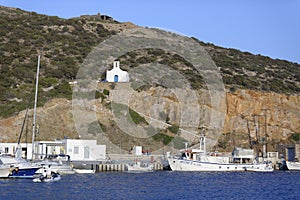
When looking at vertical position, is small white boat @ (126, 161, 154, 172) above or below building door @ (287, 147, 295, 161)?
below

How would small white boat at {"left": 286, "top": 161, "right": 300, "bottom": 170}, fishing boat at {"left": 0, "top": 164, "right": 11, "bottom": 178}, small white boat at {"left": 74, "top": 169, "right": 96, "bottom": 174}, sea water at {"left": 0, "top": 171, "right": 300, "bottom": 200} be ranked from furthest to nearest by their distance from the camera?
small white boat at {"left": 286, "top": 161, "right": 300, "bottom": 170}
small white boat at {"left": 74, "top": 169, "right": 96, "bottom": 174}
fishing boat at {"left": 0, "top": 164, "right": 11, "bottom": 178}
sea water at {"left": 0, "top": 171, "right": 300, "bottom": 200}

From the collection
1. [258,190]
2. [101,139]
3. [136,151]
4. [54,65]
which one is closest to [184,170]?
[136,151]

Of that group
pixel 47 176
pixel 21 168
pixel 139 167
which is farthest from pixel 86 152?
pixel 47 176

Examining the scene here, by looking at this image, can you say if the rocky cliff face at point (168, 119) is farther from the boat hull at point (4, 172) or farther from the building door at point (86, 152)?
the boat hull at point (4, 172)

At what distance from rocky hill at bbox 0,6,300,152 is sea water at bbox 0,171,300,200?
1555 cm

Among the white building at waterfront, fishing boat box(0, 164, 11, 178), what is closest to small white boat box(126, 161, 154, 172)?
the white building at waterfront

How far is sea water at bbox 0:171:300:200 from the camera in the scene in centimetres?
4056

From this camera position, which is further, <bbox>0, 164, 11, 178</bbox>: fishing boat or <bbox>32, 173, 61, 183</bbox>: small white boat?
<bbox>0, 164, 11, 178</bbox>: fishing boat

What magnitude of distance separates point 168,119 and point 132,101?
597cm

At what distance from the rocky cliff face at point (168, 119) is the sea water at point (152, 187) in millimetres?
13906

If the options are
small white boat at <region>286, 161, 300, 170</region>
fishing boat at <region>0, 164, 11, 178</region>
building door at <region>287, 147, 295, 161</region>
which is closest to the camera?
fishing boat at <region>0, 164, 11, 178</region>

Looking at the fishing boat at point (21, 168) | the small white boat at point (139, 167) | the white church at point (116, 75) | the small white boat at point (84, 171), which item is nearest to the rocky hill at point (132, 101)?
the white church at point (116, 75)

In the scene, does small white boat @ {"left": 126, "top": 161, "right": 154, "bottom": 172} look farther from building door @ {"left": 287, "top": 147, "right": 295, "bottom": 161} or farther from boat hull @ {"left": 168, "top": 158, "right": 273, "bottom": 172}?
building door @ {"left": 287, "top": 147, "right": 295, "bottom": 161}

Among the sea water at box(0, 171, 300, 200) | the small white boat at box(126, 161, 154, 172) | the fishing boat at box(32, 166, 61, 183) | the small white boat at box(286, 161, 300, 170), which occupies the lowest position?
the sea water at box(0, 171, 300, 200)
